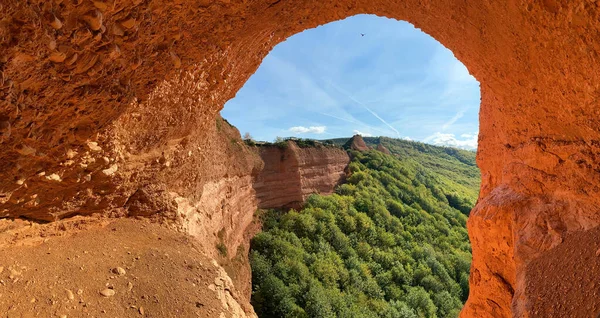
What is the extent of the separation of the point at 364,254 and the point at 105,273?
49.3ft

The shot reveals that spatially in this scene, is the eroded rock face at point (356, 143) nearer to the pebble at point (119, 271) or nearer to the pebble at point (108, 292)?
the pebble at point (119, 271)

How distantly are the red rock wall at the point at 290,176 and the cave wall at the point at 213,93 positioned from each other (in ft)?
39.5

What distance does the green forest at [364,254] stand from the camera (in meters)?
12.5

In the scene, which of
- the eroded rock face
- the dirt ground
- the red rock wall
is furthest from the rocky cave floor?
the eroded rock face

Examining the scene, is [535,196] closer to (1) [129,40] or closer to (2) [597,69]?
(2) [597,69]

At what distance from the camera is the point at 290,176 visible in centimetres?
1916

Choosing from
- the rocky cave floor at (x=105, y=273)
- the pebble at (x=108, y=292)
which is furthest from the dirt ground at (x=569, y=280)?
the pebble at (x=108, y=292)

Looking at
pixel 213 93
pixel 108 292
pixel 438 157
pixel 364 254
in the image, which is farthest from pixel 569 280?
pixel 438 157

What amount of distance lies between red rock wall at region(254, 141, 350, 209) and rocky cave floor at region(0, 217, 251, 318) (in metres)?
12.0

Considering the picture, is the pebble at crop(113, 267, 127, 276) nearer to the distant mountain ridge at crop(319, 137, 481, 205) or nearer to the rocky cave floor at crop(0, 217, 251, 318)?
the rocky cave floor at crop(0, 217, 251, 318)

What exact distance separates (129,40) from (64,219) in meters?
2.94

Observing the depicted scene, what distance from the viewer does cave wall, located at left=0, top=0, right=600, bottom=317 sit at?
239cm

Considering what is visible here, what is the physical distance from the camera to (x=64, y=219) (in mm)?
4137

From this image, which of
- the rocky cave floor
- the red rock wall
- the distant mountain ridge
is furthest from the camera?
the distant mountain ridge
